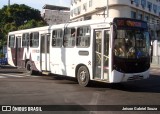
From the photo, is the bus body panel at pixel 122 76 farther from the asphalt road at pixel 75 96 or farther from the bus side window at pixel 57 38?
the bus side window at pixel 57 38

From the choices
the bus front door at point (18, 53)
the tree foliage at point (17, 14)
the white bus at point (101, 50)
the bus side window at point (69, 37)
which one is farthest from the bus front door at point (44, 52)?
the tree foliage at point (17, 14)

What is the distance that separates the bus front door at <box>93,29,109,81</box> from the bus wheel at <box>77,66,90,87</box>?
0.51 metres

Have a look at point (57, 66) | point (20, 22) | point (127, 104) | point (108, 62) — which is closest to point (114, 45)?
point (108, 62)

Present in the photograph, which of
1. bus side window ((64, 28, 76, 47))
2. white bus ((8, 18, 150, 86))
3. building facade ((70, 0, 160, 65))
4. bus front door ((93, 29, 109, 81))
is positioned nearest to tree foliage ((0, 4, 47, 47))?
building facade ((70, 0, 160, 65))

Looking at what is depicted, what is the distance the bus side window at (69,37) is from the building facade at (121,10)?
33.7 meters

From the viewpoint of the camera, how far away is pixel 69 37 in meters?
15.2

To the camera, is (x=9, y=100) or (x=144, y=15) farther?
(x=144, y=15)

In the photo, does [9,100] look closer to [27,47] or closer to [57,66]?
[57,66]

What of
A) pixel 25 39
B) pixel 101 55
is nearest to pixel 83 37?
pixel 101 55

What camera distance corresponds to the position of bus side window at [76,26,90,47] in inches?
547

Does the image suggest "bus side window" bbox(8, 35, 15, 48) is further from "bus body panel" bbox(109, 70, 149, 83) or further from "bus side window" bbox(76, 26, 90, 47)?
"bus body panel" bbox(109, 70, 149, 83)

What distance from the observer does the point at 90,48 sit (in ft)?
44.6

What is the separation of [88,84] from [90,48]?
1.58 metres

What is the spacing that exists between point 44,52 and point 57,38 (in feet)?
5.41
